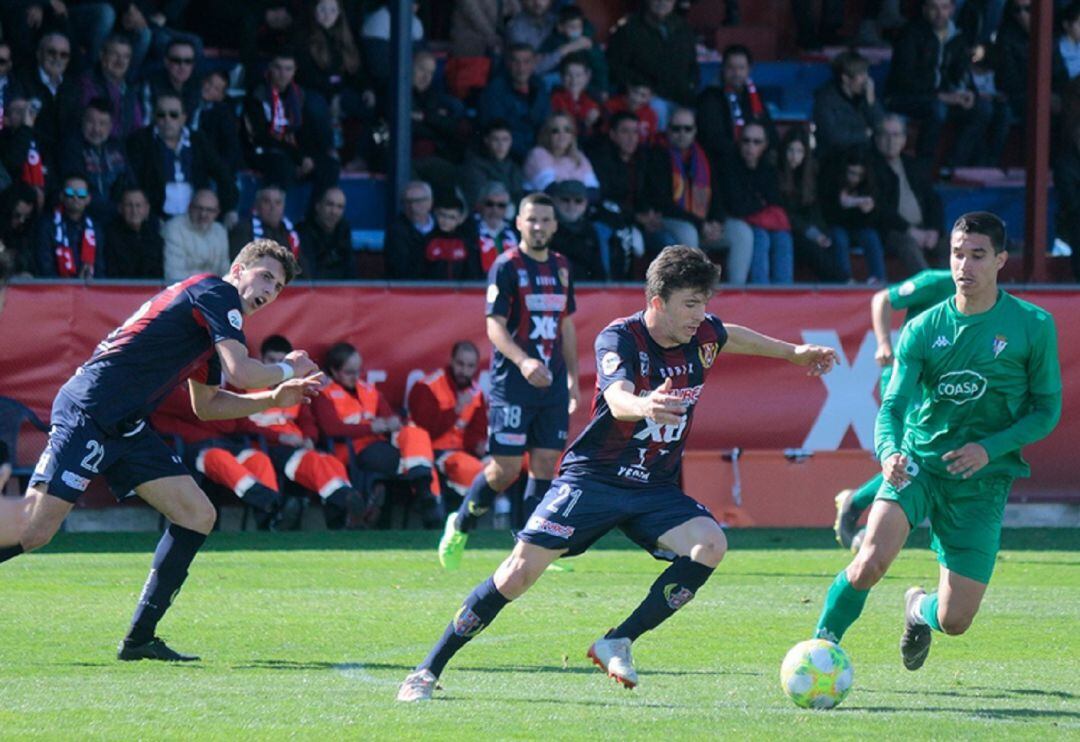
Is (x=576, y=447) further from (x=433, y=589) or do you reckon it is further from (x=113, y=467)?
(x=433, y=589)

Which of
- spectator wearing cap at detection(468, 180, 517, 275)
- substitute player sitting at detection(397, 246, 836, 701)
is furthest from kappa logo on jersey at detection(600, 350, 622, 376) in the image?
spectator wearing cap at detection(468, 180, 517, 275)

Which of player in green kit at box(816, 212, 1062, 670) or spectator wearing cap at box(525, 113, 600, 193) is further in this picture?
spectator wearing cap at box(525, 113, 600, 193)

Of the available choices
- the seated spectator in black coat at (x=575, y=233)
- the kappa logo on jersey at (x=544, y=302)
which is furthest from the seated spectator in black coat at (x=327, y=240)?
the kappa logo on jersey at (x=544, y=302)

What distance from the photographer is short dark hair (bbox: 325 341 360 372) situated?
13977 mm

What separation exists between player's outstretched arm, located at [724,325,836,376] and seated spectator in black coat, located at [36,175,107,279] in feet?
25.2

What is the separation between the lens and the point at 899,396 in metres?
7.45

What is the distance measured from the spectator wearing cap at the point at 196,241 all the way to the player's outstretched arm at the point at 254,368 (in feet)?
22.3

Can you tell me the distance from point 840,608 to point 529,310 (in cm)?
465

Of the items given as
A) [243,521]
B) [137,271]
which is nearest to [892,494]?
[243,521]

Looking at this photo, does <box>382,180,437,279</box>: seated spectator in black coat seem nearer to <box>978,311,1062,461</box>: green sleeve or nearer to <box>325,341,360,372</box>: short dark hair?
<box>325,341,360,372</box>: short dark hair

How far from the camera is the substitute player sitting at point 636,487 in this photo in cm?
697

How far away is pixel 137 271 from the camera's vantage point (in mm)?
14250

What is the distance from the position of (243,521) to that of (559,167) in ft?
14.6

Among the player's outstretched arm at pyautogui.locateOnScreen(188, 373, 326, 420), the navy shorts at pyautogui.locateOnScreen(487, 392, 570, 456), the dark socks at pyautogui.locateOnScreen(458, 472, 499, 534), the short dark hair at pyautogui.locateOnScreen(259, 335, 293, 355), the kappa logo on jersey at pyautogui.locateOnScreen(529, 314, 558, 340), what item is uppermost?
the player's outstretched arm at pyautogui.locateOnScreen(188, 373, 326, 420)
